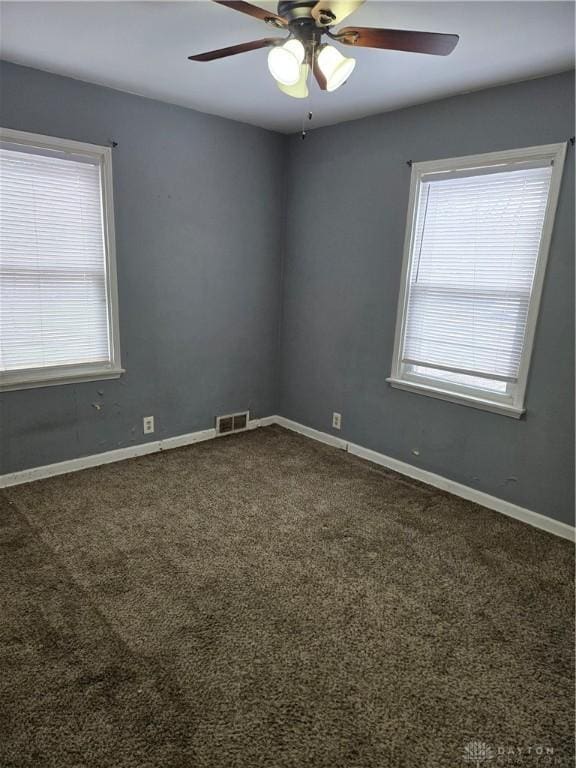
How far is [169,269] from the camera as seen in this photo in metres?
3.45

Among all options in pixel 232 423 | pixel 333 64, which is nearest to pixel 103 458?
pixel 232 423

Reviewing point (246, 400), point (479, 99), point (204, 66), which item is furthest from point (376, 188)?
point (246, 400)

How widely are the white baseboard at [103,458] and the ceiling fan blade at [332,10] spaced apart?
9.51 feet

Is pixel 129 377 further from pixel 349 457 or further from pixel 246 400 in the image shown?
pixel 349 457

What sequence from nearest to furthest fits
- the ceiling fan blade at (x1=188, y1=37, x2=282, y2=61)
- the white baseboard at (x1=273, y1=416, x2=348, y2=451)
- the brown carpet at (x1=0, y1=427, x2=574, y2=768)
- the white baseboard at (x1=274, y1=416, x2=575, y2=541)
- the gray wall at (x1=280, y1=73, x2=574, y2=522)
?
the brown carpet at (x1=0, y1=427, x2=574, y2=768) → the ceiling fan blade at (x1=188, y1=37, x2=282, y2=61) → the gray wall at (x1=280, y1=73, x2=574, y2=522) → the white baseboard at (x1=274, y1=416, x2=575, y2=541) → the white baseboard at (x1=273, y1=416, x2=348, y2=451)

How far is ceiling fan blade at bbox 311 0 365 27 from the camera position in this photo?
1503 millimetres

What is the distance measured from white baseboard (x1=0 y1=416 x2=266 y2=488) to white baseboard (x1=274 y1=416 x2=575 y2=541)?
0.80 metres

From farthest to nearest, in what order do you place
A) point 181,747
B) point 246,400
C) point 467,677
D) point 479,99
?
point 246,400 < point 479,99 < point 467,677 < point 181,747

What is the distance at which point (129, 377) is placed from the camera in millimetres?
3408

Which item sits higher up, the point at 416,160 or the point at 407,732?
the point at 416,160

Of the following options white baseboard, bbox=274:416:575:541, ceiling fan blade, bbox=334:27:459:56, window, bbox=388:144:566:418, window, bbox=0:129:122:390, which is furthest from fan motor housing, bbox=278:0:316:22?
white baseboard, bbox=274:416:575:541

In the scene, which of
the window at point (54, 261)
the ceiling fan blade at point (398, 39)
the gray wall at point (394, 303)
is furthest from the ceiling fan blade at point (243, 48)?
the gray wall at point (394, 303)

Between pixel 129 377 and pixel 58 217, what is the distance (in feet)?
3.79

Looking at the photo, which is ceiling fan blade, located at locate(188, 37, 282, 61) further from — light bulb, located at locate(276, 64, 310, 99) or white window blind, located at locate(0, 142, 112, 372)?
white window blind, located at locate(0, 142, 112, 372)
